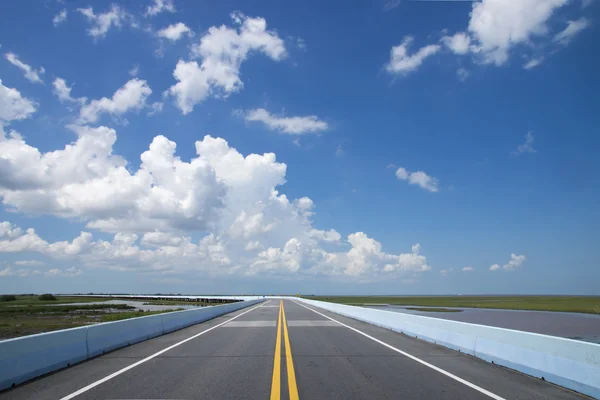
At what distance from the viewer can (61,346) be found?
996cm

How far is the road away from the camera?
7.25m

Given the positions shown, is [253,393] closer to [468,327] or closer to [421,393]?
[421,393]

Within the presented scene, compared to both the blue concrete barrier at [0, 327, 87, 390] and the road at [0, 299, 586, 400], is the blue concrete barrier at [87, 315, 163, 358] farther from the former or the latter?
the blue concrete barrier at [0, 327, 87, 390]

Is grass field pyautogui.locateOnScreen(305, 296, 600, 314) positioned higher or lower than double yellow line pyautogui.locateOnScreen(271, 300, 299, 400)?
lower

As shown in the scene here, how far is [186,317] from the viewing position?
74.8 feet

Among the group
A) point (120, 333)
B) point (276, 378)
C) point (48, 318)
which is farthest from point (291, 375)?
point (48, 318)

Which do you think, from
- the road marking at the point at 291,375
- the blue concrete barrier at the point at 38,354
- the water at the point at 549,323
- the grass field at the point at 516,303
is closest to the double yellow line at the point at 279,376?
the road marking at the point at 291,375

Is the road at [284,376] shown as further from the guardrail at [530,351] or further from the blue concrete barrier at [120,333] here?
the blue concrete barrier at [120,333]

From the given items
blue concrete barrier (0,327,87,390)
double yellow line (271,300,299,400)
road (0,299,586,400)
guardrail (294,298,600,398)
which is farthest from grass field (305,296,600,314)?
blue concrete barrier (0,327,87,390)

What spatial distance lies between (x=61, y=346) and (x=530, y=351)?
1087cm

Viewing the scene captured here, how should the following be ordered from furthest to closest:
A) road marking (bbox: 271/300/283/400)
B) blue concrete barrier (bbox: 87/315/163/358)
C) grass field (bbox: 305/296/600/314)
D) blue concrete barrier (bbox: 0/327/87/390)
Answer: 1. grass field (bbox: 305/296/600/314)
2. blue concrete barrier (bbox: 87/315/163/358)
3. blue concrete barrier (bbox: 0/327/87/390)
4. road marking (bbox: 271/300/283/400)

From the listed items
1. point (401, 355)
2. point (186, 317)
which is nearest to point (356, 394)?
point (401, 355)

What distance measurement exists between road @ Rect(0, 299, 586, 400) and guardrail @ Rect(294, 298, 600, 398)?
29cm

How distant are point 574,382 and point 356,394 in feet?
13.7
